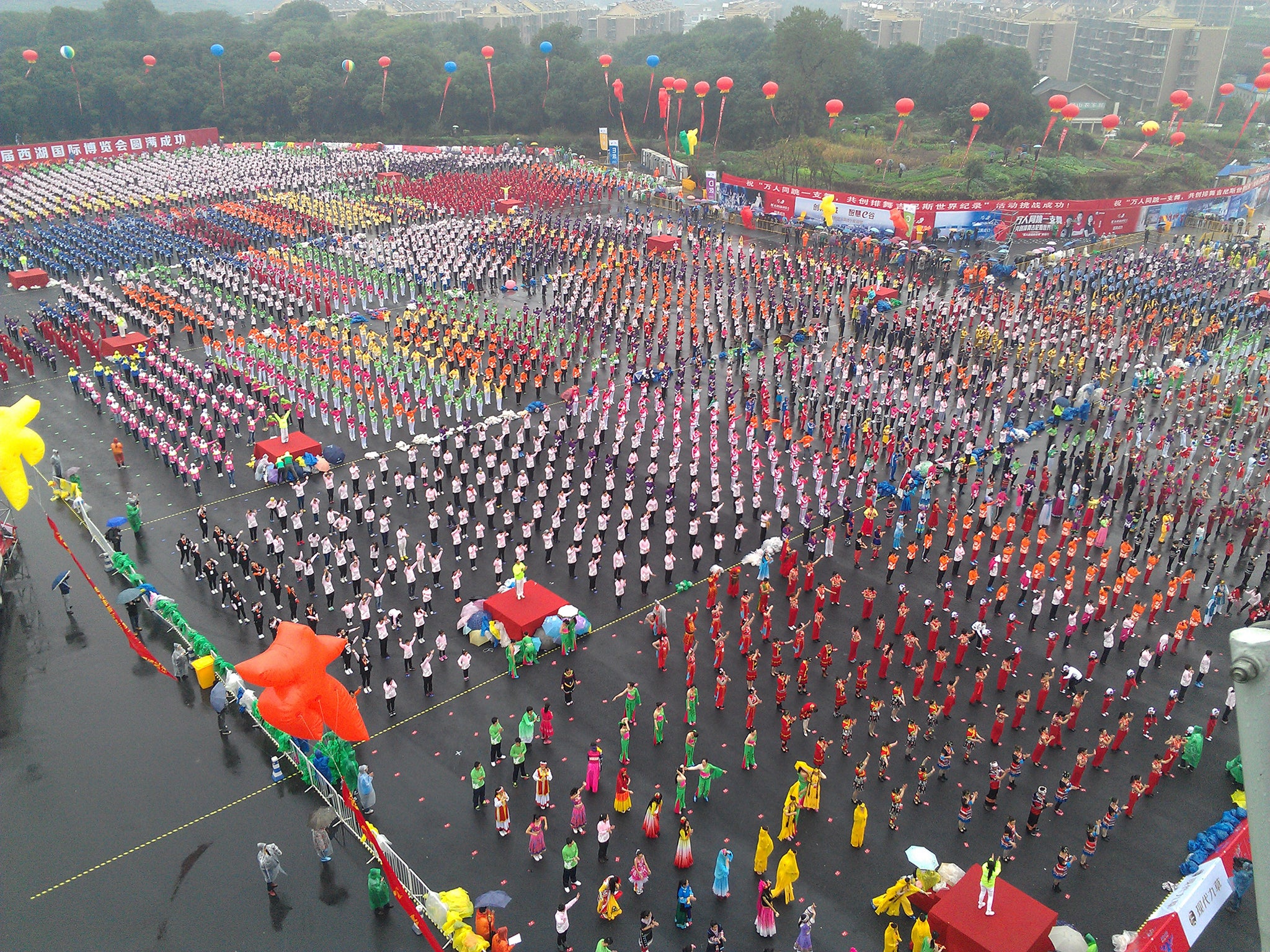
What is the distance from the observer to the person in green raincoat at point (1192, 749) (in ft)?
51.0

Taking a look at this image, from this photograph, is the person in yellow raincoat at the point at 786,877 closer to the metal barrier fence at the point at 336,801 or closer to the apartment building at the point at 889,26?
the metal barrier fence at the point at 336,801

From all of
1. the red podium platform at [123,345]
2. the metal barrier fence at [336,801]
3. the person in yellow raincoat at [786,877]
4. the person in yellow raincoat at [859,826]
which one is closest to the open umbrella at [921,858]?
the person in yellow raincoat at [859,826]

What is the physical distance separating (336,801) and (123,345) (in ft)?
81.0

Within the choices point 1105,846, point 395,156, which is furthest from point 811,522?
point 395,156

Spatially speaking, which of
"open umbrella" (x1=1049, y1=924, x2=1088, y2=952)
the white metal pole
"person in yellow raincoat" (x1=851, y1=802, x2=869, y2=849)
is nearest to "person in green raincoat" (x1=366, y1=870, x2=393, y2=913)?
"person in yellow raincoat" (x1=851, y1=802, x2=869, y2=849)

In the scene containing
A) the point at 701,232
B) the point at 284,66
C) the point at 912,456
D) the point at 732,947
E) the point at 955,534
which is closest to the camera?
the point at 732,947

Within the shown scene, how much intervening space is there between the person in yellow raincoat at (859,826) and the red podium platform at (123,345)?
2960 cm

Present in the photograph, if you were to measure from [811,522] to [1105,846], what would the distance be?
35.5 feet

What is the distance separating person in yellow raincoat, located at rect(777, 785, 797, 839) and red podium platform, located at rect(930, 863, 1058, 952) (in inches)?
91.5

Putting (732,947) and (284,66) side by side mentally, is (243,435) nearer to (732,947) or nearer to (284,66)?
(732,947)

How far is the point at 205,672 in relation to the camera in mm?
17156

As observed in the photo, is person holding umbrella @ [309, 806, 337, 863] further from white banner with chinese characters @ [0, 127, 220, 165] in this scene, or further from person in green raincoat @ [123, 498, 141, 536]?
white banner with chinese characters @ [0, 127, 220, 165]

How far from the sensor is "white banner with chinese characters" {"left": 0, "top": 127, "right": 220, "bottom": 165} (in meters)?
66.0

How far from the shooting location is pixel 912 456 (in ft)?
84.9
